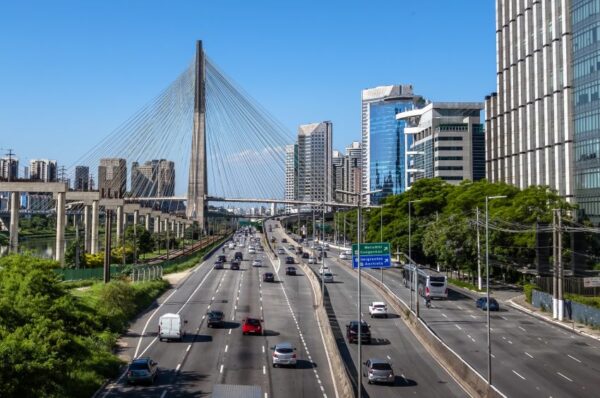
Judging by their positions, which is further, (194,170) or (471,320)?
(194,170)

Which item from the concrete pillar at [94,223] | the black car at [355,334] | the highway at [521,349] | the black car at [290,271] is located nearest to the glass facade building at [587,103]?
the highway at [521,349]

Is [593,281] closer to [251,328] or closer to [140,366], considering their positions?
[251,328]

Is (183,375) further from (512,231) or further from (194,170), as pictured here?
(194,170)

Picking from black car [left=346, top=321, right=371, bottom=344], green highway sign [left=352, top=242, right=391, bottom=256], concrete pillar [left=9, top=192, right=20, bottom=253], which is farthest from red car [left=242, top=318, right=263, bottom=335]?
concrete pillar [left=9, top=192, right=20, bottom=253]

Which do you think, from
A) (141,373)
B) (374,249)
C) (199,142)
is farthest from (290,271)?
(141,373)

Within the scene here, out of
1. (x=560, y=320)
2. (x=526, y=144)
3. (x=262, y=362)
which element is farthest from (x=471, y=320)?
(x=526, y=144)
